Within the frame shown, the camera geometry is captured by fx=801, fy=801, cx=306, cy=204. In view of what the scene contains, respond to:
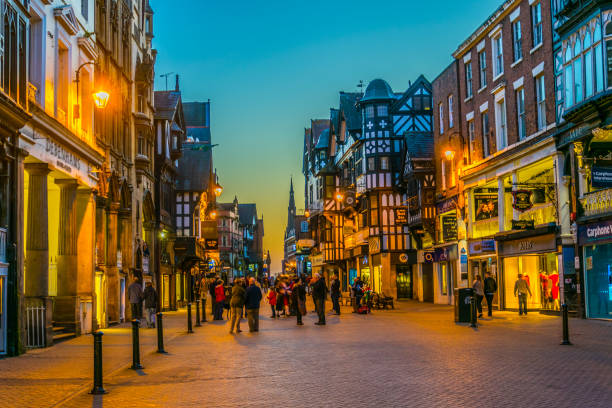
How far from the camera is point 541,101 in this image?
2992cm

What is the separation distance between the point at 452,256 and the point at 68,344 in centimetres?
2487

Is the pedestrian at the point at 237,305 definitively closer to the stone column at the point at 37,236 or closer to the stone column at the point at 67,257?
the stone column at the point at 67,257

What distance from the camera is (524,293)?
29.2 metres

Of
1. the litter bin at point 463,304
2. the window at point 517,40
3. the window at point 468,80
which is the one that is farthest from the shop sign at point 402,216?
the litter bin at point 463,304

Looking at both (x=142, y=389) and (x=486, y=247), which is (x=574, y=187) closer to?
(x=486, y=247)

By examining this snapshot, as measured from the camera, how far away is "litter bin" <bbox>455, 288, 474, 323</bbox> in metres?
24.7

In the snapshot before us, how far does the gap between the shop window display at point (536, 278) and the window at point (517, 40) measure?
8.00 meters

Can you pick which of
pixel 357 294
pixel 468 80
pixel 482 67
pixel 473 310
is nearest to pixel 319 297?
pixel 473 310

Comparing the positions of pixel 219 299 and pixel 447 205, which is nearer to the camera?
pixel 219 299

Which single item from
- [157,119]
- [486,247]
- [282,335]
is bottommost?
[282,335]

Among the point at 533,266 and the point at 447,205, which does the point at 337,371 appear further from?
the point at 447,205

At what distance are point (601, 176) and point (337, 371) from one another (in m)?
12.7

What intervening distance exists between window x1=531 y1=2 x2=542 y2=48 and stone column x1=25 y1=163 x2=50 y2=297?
18977 mm

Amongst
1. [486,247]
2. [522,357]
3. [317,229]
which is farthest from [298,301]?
[317,229]
